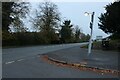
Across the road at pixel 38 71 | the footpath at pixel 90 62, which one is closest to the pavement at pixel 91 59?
the footpath at pixel 90 62

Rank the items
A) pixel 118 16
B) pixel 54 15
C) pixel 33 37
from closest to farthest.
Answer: pixel 118 16 → pixel 33 37 → pixel 54 15

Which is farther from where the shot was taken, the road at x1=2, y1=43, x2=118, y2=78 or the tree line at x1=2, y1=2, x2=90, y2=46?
the tree line at x1=2, y1=2, x2=90, y2=46

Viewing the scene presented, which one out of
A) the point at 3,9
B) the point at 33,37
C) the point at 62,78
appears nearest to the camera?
the point at 62,78

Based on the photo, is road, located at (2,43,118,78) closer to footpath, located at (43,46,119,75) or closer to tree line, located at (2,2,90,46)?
footpath, located at (43,46,119,75)

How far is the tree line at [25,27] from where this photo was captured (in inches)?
2064

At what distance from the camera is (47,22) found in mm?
84750

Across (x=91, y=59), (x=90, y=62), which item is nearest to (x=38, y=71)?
(x=90, y=62)

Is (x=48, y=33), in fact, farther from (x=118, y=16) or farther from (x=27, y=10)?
(x=118, y=16)

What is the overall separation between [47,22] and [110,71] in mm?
69945

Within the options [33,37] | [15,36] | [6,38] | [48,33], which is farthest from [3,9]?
[48,33]

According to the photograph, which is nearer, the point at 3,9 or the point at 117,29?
the point at 117,29

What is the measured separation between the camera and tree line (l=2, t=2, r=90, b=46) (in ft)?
172

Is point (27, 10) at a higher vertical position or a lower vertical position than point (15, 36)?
higher

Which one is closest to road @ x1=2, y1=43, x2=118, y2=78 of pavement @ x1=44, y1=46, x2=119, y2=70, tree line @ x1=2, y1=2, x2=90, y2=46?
pavement @ x1=44, y1=46, x2=119, y2=70
